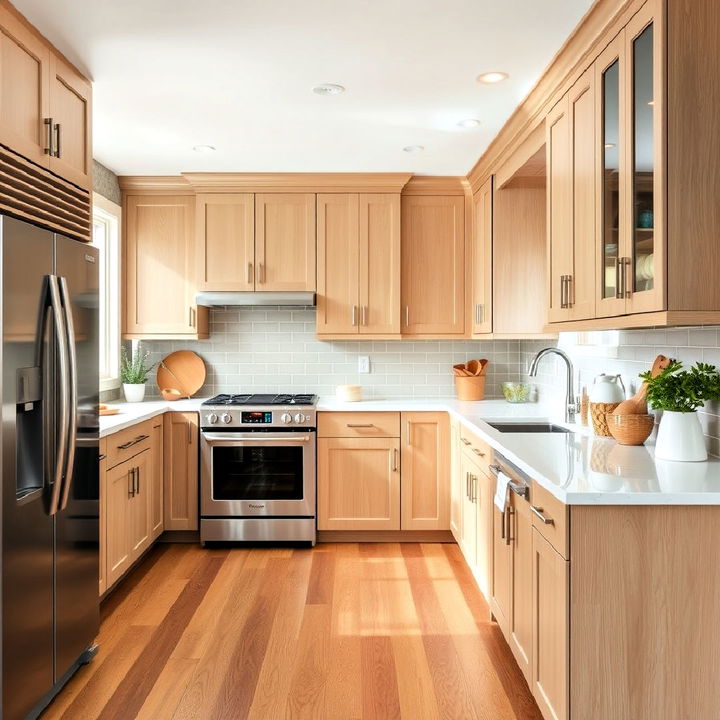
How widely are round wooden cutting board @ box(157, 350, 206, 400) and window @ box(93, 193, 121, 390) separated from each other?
35cm

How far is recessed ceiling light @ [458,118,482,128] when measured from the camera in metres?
3.30

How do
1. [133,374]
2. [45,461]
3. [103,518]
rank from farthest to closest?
[133,374] → [103,518] → [45,461]

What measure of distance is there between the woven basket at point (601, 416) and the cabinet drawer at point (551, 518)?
0.79 m

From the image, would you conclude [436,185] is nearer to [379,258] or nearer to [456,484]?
[379,258]

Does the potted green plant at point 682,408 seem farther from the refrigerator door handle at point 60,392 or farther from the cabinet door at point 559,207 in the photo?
the refrigerator door handle at point 60,392

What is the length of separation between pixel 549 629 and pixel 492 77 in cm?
218

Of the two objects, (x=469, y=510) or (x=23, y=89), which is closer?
(x=23, y=89)

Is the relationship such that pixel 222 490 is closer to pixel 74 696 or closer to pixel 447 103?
pixel 74 696

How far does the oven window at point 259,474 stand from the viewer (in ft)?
13.5

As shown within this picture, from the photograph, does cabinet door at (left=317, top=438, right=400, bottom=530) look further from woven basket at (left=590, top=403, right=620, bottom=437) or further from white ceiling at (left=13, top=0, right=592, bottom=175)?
white ceiling at (left=13, top=0, right=592, bottom=175)

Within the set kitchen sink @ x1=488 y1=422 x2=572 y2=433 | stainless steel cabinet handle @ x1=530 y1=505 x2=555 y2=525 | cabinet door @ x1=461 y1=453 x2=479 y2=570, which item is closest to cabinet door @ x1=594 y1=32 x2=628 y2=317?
stainless steel cabinet handle @ x1=530 y1=505 x2=555 y2=525

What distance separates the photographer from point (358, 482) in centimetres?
418

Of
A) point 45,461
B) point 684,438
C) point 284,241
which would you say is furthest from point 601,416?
point 284,241

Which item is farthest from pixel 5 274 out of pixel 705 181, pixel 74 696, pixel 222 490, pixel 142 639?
pixel 222 490
